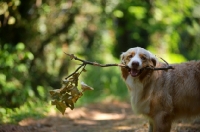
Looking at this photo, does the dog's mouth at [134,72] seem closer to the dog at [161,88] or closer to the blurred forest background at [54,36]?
the dog at [161,88]

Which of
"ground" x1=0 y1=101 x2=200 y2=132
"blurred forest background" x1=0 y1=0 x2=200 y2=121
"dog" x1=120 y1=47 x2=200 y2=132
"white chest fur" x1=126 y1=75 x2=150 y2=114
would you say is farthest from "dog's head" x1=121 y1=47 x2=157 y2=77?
"blurred forest background" x1=0 y1=0 x2=200 y2=121

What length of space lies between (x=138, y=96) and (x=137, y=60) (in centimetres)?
71

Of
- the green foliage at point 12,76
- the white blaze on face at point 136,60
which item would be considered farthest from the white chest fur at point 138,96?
the green foliage at point 12,76

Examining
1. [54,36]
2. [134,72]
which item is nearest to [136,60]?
[134,72]

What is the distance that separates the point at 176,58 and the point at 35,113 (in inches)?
435

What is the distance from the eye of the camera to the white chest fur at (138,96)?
559cm

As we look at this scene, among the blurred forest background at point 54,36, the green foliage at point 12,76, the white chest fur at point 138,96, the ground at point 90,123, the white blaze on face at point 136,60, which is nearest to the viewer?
the white blaze on face at point 136,60

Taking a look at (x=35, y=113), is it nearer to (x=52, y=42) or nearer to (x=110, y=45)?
(x=52, y=42)

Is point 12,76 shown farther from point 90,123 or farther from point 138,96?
point 138,96

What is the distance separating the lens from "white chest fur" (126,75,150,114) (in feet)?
18.4

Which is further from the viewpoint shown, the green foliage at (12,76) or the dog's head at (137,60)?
the green foliage at (12,76)

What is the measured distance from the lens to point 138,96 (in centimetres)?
569

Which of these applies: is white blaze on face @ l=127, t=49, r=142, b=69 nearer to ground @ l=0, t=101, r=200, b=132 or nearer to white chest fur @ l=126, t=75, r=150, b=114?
white chest fur @ l=126, t=75, r=150, b=114

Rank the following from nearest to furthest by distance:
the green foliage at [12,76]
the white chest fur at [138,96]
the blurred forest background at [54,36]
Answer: the white chest fur at [138,96] → the green foliage at [12,76] → the blurred forest background at [54,36]
